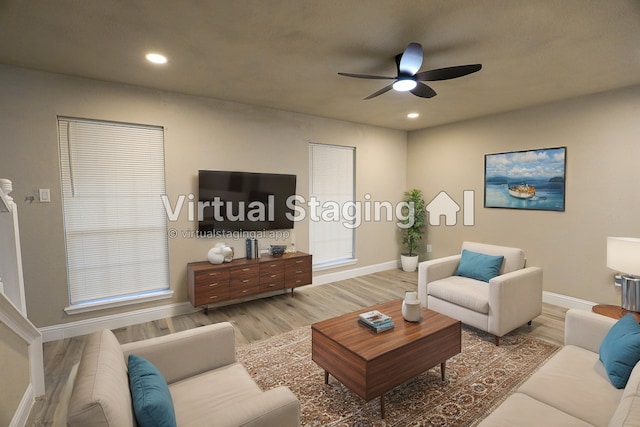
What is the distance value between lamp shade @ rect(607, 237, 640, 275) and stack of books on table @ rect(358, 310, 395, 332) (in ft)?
6.73

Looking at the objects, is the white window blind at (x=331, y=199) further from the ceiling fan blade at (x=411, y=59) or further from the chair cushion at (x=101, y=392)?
the chair cushion at (x=101, y=392)

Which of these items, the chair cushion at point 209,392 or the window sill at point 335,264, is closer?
the chair cushion at point 209,392

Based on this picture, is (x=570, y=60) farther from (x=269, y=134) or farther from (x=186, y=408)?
(x=186, y=408)

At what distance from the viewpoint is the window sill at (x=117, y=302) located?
3.28m

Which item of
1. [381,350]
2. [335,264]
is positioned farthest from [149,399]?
[335,264]

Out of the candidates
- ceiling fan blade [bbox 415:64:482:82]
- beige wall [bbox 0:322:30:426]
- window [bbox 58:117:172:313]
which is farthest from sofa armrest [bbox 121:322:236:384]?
ceiling fan blade [bbox 415:64:482:82]

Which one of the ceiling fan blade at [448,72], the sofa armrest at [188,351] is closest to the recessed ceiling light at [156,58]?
the ceiling fan blade at [448,72]

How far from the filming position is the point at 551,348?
9.70 feet

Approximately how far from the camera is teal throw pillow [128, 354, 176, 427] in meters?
1.18

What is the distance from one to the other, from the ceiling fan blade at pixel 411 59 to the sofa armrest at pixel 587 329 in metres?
2.13

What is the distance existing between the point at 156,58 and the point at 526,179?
15.4ft

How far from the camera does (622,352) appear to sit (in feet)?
5.41

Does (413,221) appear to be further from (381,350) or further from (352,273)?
(381,350)

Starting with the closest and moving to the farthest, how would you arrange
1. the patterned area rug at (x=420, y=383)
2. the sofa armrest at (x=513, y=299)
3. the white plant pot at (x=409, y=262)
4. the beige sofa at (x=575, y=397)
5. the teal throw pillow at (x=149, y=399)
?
the teal throw pillow at (x=149, y=399), the beige sofa at (x=575, y=397), the patterned area rug at (x=420, y=383), the sofa armrest at (x=513, y=299), the white plant pot at (x=409, y=262)
